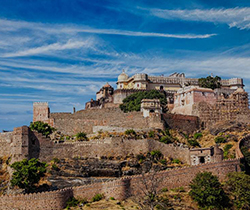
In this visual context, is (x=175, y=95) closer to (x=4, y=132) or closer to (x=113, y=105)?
(x=113, y=105)

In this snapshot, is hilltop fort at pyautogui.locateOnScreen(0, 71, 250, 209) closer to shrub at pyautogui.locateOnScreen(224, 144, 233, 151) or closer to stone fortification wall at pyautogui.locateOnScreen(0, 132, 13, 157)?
stone fortification wall at pyautogui.locateOnScreen(0, 132, 13, 157)

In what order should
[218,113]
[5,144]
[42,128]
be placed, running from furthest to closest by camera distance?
[218,113] → [42,128] → [5,144]

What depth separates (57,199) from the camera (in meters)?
45.5

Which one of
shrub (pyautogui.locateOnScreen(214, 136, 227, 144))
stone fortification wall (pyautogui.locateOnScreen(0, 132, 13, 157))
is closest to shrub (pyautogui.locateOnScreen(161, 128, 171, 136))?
shrub (pyautogui.locateOnScreen(214, 136, 227, 144))

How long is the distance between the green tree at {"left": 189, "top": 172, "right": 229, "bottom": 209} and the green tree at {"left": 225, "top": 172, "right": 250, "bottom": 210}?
1.33 meters

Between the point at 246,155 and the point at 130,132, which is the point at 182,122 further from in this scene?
the point at 246,155

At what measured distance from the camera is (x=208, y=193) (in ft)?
162

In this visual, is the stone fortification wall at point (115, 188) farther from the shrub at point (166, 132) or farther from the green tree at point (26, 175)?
the shrub at point (166, 132)

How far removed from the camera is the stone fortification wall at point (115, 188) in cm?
4400

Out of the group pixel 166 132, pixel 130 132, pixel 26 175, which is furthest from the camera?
pixel 166 132

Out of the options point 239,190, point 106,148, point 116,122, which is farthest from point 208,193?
point 116,122

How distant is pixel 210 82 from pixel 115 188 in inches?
2073

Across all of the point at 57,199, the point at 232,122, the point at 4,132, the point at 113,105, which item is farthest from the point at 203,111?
the point at 57,199

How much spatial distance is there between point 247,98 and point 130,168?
37.9 m
